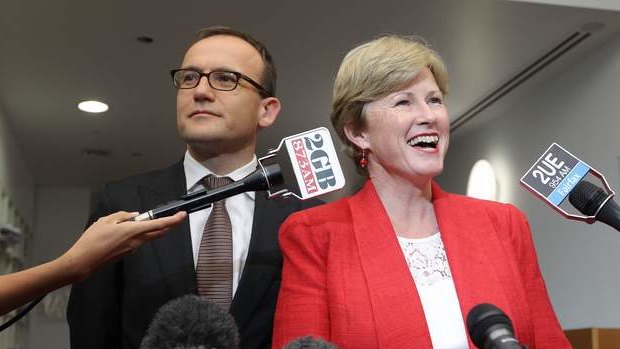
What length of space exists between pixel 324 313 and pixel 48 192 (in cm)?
770

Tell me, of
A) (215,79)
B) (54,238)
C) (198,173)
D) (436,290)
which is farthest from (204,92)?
(54,238)

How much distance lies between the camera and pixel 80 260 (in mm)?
1008

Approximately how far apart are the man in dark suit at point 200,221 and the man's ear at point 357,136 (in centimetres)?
20

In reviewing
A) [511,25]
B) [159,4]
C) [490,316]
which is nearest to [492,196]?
[511,25]

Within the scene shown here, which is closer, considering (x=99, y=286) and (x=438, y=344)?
(x=438, y=344)

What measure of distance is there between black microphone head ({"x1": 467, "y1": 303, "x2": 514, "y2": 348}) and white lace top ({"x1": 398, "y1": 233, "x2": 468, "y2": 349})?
1.34 ft

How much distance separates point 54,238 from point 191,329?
26.0 ft

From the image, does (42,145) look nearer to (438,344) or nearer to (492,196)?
(492,196)

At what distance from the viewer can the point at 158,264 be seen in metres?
1.40

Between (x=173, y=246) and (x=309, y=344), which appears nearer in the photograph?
(x=309, y=344)

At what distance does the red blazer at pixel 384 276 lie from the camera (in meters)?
1.19

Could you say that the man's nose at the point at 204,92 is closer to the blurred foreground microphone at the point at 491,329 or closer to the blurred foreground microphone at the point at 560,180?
the blurred foreground microphone at the point at 560,180

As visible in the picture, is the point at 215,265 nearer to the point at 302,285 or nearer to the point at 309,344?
the point at 302,285

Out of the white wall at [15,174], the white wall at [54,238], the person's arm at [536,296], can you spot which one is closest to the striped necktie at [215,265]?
the person's arm at [536,296]
